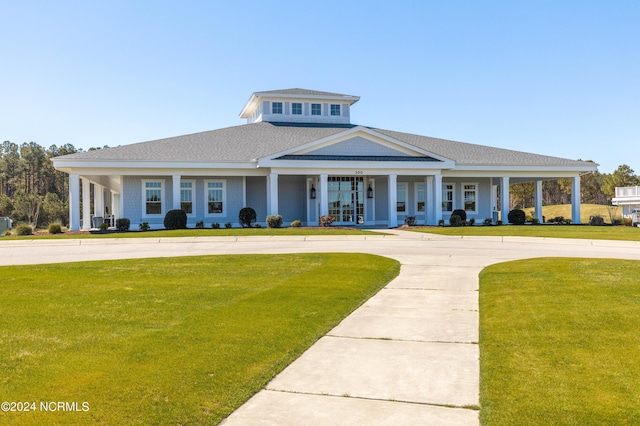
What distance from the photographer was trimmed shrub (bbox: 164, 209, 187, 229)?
30391mm

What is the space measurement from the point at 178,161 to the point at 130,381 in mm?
26951

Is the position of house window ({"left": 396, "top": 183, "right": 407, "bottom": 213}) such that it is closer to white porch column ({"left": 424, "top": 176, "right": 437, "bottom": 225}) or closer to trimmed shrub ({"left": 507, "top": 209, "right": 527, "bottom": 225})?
white porch column ({"left": 424, "top": 176, "right": 437, "bottom": 225})

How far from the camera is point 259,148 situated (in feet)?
113

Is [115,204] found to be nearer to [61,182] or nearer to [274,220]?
[274,220]

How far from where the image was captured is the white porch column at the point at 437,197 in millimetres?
34156

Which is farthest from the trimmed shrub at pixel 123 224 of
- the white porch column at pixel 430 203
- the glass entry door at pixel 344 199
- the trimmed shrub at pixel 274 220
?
the white porch column at pixel 430 203

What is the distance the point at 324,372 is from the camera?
5809mm

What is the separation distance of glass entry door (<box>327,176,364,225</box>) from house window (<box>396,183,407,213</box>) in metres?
3.18

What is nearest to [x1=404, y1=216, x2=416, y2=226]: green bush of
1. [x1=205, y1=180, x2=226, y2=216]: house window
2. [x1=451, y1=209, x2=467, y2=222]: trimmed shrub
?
[x1=451, y1=209, x2=467, y2=222]: trimmed shrub

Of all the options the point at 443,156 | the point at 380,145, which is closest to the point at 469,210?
the point at 443,156

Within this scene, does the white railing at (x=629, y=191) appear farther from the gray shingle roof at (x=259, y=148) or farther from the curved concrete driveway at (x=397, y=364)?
the curved concrete driveway at (x=397, y=364)

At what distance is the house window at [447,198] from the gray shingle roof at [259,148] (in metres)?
2.30

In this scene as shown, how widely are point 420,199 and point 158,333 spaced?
104 feet

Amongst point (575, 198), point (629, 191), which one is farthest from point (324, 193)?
point (629, 191)
